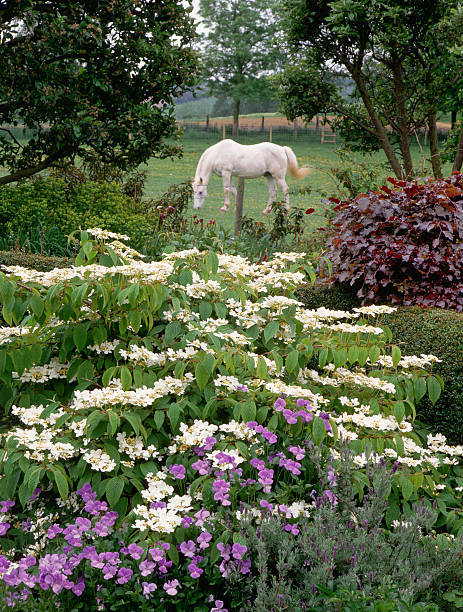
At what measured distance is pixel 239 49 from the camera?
105 ft

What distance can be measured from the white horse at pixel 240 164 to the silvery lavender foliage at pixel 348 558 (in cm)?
759

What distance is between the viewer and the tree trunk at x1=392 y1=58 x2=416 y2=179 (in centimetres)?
1051

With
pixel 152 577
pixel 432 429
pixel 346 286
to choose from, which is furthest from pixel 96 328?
pixel 346 286

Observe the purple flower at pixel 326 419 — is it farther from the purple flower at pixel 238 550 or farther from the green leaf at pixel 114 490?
the green leaf at pixel 114 490

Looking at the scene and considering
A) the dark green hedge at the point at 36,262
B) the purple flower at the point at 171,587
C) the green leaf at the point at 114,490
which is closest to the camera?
the purple flower at the point at 171,587

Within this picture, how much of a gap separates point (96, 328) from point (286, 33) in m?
9.23

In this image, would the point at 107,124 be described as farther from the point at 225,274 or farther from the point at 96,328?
the point at 96,328

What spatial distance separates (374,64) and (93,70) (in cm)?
604

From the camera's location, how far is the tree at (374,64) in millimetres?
9266

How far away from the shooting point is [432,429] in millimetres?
3936

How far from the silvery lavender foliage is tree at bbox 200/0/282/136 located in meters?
31.9

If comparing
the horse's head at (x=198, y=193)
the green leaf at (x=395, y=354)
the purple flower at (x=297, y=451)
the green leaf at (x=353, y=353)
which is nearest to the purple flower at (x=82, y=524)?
the purple flower at (x=297, y=451)

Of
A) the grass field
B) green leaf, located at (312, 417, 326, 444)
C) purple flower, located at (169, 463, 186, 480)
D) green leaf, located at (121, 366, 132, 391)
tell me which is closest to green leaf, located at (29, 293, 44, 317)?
green leaf, located at (121, 366, 132, 391)

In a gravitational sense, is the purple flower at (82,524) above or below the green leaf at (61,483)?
below
